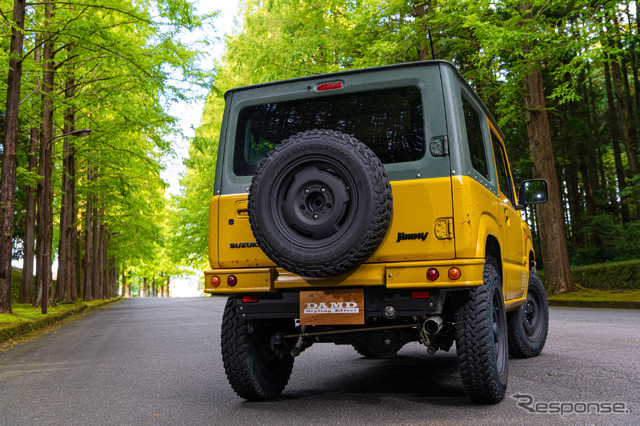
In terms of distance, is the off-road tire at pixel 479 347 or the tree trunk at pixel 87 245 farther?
the tree trunk at pixel 87 245

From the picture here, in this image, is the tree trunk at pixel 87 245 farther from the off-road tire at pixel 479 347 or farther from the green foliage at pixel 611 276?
the off-road tire at pixel 479 347

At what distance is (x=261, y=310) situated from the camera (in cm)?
438

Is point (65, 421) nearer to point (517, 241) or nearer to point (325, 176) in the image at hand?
point (325, 176)

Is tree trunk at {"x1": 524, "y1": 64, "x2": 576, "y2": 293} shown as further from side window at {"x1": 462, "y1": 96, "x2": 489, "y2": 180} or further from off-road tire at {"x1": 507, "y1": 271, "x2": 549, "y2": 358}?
side window at {"x1": 462, "y1": 96, "x2": 489, "y2": 180}

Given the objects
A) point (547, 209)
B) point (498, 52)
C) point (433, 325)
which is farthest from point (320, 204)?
point (547, 209)

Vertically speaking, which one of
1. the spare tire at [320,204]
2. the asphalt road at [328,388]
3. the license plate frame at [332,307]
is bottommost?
the asphalt road at [328,388]

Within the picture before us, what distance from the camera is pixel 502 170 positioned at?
19.7ft

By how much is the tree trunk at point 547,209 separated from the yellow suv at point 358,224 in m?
13.4

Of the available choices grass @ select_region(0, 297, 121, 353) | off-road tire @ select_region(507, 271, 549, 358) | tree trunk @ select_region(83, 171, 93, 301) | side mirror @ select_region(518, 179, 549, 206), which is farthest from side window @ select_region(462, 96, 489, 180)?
tree trunk @ select_region(83, 171, 93, 301)

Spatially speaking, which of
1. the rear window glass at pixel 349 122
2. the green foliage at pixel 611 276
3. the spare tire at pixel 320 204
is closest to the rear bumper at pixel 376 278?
the spare tire at pixel 320 204

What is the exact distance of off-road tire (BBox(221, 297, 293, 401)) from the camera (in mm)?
4559

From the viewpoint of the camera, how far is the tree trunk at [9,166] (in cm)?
1351

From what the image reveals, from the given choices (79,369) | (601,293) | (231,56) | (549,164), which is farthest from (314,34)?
(79,369)

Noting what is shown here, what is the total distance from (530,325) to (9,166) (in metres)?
12.1
